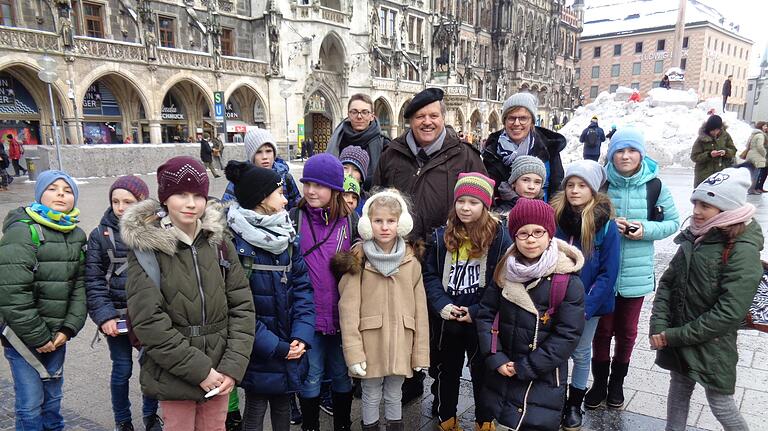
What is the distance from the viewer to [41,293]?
266cm

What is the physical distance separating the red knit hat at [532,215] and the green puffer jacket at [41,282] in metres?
2.69

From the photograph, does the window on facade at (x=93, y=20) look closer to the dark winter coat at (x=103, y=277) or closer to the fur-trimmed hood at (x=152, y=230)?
the dark winter coat at (x=103, y=277)

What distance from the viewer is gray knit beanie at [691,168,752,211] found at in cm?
241

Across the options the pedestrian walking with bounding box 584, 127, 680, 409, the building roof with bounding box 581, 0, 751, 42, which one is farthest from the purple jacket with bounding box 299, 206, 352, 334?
the building roof with bounding box 581, 0, 751, 42

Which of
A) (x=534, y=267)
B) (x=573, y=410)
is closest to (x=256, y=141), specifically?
(x=534, y=267)

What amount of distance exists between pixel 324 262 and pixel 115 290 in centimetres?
139

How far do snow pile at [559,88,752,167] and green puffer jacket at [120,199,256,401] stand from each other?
743 inches

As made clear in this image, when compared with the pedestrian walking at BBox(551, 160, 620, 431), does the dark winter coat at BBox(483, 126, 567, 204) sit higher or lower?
higher

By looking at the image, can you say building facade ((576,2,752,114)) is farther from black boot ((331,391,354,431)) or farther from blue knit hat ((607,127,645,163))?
black boot ((331,391,354,431))

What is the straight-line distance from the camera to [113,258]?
2.91m

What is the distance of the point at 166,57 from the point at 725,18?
279 feet

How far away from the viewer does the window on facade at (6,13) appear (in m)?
19.4

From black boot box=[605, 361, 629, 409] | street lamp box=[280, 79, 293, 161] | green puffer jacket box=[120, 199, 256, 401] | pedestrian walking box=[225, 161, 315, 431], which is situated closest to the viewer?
green puffer jacket box=[120, 199, 256, 401]

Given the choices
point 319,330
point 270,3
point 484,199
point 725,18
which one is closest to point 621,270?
point 484,199
